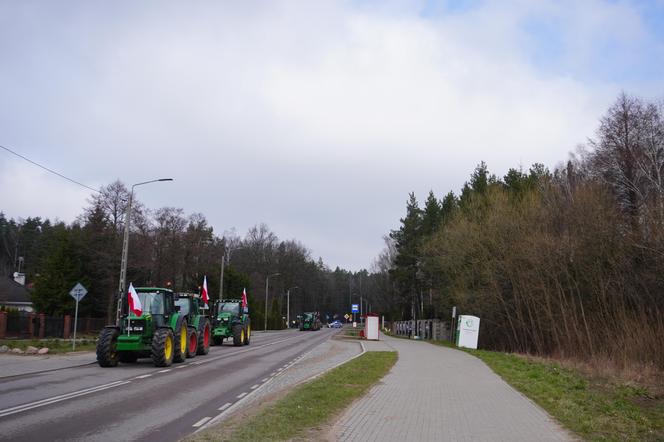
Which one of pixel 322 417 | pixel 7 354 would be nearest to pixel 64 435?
pixel 322 417

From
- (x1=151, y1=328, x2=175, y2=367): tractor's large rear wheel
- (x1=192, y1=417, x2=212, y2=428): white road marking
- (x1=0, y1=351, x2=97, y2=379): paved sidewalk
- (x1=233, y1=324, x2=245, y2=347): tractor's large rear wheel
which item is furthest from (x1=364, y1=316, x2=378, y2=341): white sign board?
(x1=192, y1=417, x2=212, y2=428): white road marking

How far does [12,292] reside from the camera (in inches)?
2539

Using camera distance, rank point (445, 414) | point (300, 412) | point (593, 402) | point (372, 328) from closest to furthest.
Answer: point (300, 412) < point (445, 414) < point (593, 402) < point (372, 328)

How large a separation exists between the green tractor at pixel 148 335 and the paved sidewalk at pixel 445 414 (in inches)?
296

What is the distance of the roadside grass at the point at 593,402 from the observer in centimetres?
916

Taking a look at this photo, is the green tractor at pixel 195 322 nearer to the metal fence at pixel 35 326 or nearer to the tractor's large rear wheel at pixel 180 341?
the tractor's large rear wheel at pixel 180 341

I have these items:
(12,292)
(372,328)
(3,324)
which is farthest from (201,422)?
(12,292)

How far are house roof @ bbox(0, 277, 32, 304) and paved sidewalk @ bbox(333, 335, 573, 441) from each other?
5756cm

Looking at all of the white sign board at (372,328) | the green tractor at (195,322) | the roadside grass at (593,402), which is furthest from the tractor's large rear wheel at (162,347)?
the white sign board at (372,328)

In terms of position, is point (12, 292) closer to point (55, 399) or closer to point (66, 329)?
point (66, 329)

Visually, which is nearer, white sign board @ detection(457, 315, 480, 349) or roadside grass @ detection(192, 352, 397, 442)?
roadside grass @ detection(192, 352, 397, 442)

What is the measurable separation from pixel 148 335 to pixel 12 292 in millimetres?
54084

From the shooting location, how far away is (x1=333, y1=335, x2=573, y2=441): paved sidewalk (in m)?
8.58

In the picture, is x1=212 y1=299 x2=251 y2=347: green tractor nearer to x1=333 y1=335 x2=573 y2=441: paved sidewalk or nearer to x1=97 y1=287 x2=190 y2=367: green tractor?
x1=97 y1=287 x2=190 y2=367: green tractor
